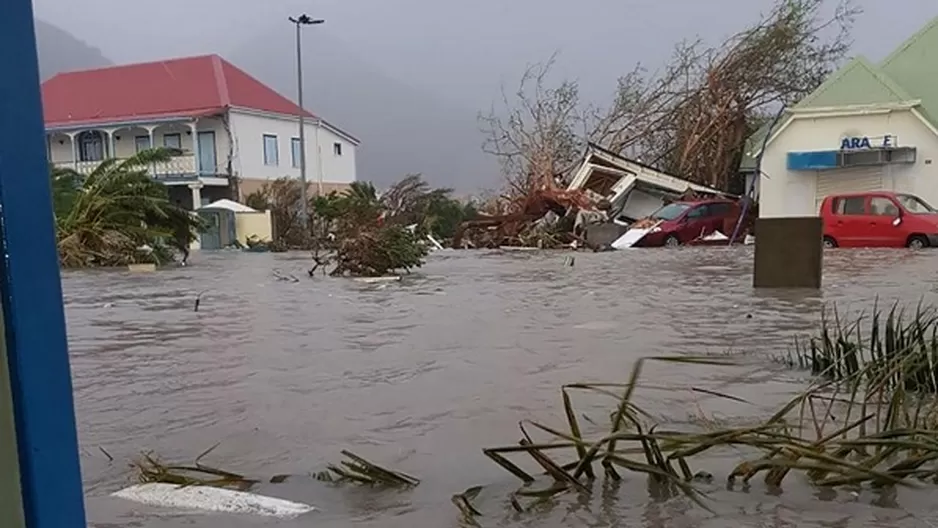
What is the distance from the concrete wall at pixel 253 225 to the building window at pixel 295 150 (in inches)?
361

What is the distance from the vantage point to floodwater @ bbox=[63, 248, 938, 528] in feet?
9.87

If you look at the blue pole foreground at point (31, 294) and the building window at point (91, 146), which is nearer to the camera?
the blue pole foreground at point (31, 294)

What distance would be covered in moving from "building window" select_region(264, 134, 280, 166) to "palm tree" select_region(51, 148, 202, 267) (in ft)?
63.1

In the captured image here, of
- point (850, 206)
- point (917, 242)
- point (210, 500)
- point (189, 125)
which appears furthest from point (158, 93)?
point (210, 500)

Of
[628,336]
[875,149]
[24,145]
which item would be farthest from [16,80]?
[875,149]

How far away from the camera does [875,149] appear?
2467 centimetres

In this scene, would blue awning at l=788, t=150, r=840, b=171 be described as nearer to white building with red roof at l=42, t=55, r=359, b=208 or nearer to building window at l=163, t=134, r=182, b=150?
white building with red roof at l=42, t=55, r=359, b=208

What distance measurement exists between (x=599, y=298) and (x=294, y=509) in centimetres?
715

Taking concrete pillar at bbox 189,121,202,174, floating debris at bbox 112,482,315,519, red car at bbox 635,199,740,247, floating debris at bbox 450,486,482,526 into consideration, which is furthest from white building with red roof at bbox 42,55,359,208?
floating debris at bbox 450,486,482,526

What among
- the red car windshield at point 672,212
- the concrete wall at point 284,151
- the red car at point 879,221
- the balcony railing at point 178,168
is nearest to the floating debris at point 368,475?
the red car at point 879,221

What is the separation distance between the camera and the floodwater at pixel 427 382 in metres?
3.01

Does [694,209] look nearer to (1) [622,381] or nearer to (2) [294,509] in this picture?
(1) [622,381]

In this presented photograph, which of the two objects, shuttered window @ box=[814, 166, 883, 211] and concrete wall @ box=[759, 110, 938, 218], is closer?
concrete wall @ box=[759, 110, 938, 218]

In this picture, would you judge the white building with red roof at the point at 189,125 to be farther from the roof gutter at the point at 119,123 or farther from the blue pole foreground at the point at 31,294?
the blue pole foreground at the point at 31,294
